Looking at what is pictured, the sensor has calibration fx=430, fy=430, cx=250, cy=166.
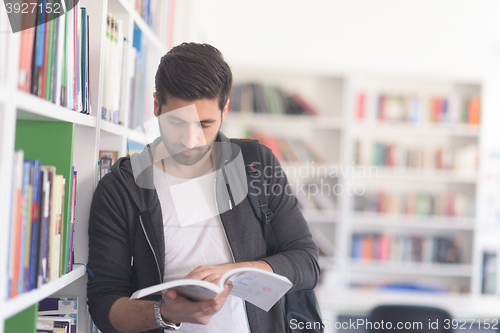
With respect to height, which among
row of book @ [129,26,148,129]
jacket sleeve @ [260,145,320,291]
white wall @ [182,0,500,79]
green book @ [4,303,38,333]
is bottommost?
green book @ [4,303,38,333]

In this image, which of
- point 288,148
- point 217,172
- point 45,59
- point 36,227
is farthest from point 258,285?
point 288,148

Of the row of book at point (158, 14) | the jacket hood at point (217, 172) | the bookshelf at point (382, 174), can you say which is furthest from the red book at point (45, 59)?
the bookshelf at point (382, 174)

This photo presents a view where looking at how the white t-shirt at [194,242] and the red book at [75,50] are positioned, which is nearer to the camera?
the red book at [75,50]

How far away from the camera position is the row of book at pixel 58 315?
3.57 ft

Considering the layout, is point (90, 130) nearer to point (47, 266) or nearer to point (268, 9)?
point (47, 266)

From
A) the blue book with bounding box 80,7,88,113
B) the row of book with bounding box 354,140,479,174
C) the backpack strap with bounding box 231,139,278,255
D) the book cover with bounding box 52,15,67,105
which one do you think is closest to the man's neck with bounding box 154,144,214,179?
the backpack strap with bounding box 231,139,278,255

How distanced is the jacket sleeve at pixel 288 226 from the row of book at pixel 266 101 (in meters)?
2.28

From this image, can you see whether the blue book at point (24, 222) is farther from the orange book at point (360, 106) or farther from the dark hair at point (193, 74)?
the orange book at point (360, 106)

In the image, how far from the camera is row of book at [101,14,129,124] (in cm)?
124

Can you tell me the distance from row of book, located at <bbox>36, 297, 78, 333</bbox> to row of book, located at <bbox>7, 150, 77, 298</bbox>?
18 cm

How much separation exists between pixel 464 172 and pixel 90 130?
3.11m

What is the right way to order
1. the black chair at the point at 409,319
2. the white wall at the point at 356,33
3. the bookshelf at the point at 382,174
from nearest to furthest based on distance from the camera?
the black chair at the point at 409,319 < the bookshelf at the point at 382,174 < the white wall at the point at 356,33

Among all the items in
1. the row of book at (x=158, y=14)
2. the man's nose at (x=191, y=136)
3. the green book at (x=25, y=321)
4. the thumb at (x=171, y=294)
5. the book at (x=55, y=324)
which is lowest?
the book at (x=55, y=324)

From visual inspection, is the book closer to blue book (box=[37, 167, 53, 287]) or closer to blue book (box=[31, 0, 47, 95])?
blue book (box=[37, 167, 53, 287])
